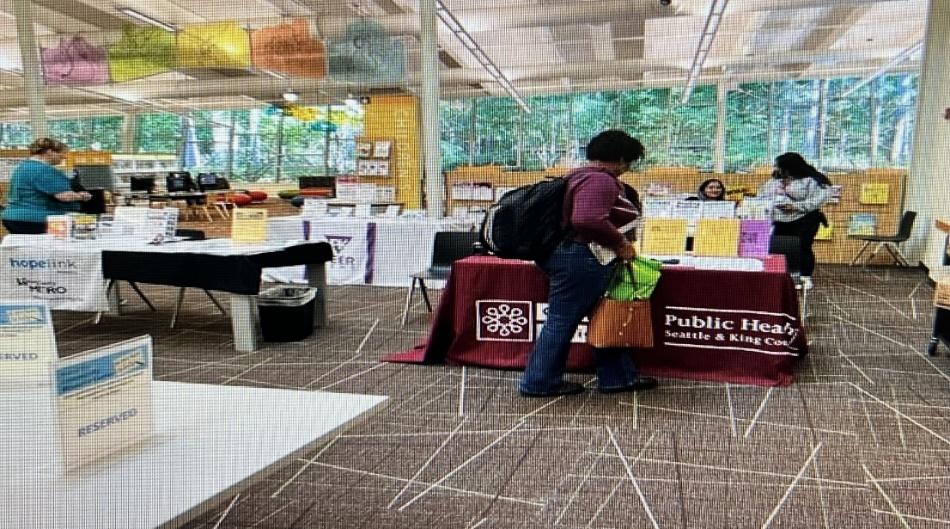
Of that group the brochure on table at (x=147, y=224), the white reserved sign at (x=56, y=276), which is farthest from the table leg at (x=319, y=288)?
the white reserved sign at (x=56, y=276)

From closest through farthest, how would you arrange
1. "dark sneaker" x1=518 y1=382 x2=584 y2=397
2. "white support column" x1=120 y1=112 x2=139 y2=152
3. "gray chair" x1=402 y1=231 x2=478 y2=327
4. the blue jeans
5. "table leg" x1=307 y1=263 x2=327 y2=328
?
1. the blue jeans
2. "dark sneaker" x1=518 y1=382 x2=584 y2=397
3. "table leg" x1=307 y1=263 x2=327 y2=328
4. "gray chair" x1=402 y1=231 x2=478 y2=327
5. "white support column" x1=120 y1=112 x2=139 y2=152

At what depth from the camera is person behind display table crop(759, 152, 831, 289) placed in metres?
4.33

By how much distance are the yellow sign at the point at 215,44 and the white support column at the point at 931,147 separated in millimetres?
6386

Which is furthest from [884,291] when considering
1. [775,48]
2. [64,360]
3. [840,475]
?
[775,48]

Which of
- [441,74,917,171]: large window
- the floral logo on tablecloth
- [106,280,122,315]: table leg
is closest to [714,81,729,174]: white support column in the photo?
[441,74,917,171]: large window

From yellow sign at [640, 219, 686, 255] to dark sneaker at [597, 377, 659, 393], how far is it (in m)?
0.80

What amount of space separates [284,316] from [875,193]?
229 inches

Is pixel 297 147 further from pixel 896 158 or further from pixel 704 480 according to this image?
pixel 704 480

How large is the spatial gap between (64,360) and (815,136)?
6544 mm

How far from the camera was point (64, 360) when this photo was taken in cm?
105

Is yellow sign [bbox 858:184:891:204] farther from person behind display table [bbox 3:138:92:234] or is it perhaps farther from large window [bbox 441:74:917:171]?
person behind display table [bbox 3:138:92:234]

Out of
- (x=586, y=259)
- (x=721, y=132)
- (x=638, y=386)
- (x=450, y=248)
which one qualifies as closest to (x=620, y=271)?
(x=586, y=259)

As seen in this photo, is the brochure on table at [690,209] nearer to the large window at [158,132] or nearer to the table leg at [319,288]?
the table leg at [319,288]

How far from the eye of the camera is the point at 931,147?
5930 millimetres
